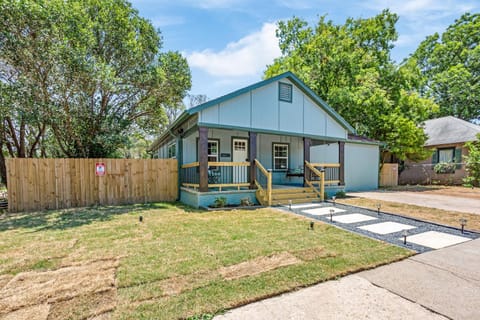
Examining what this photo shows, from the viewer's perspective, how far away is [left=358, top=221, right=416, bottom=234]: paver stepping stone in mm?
5387

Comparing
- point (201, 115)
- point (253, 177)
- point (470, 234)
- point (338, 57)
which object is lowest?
point (470, 234)

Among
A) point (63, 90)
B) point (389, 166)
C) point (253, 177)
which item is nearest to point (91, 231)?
point (253, 177)

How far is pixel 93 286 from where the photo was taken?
111 inches

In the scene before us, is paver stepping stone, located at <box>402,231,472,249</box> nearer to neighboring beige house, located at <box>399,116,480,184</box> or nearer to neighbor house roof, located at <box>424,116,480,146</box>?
neighboring beige house, located at <box>399,116,480,184</box>

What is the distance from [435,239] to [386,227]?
0.99m

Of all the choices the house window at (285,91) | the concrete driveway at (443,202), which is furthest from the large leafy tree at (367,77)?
the house window at (285,91)

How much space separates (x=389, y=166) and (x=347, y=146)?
17.6ft

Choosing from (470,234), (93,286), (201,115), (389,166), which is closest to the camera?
(93,286)

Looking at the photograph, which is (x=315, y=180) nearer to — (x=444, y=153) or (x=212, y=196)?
(x=212, y=196)

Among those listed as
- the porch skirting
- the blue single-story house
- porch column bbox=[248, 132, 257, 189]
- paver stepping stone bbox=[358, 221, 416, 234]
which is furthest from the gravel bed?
the blue single-story house

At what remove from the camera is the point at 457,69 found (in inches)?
967

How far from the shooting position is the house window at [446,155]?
57.8 ft

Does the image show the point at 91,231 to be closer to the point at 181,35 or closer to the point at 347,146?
the point at 181,35

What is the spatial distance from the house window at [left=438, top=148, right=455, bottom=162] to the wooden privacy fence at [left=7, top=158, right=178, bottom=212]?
20.2m
